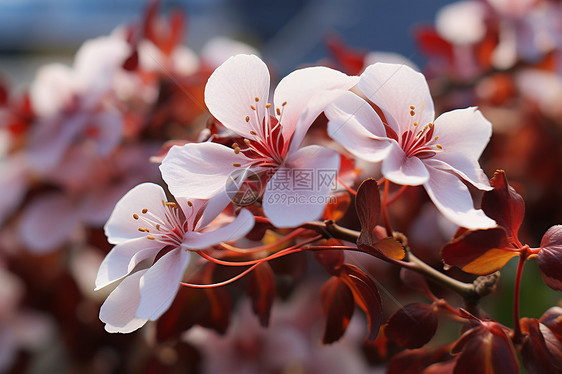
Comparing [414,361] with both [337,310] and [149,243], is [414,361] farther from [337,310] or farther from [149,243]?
[149,243]

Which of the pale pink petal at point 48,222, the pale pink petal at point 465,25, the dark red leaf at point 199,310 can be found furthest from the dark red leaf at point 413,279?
the pale pink petal at point 465,25

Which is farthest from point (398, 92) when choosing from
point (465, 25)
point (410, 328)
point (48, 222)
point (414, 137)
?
point (465, 25)

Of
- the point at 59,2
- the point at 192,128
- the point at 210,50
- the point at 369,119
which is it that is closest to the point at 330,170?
the point at 369,119

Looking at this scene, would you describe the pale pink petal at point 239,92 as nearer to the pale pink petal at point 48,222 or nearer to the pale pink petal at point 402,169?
the pale pink petal at point 402,169

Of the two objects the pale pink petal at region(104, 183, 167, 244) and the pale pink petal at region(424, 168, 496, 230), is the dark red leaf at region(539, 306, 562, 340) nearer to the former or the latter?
the pale pink petal at region(424, 168, 496, 230)

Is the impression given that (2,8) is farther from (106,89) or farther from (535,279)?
(535,279)
